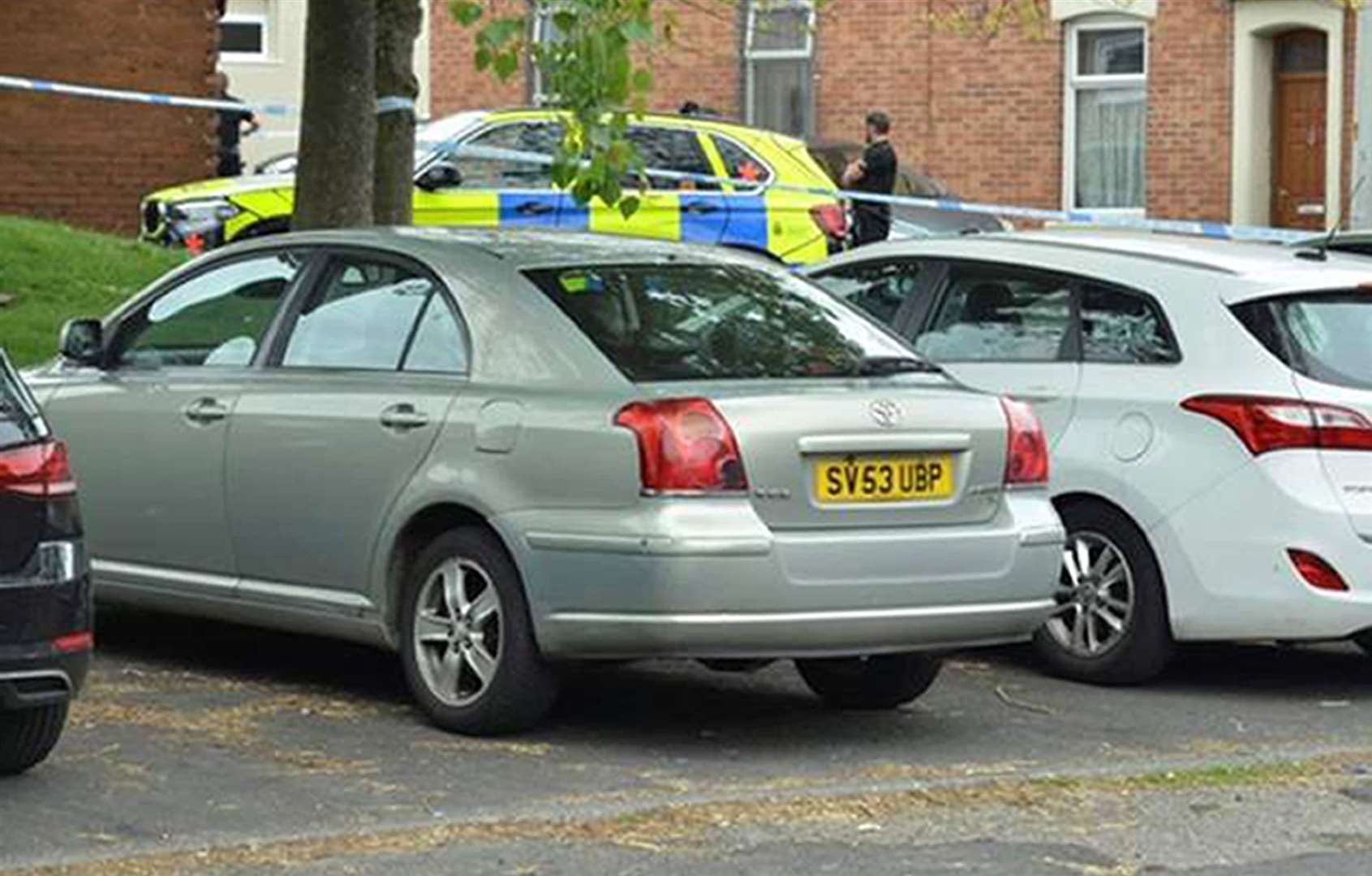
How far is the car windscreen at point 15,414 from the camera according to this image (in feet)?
25.6

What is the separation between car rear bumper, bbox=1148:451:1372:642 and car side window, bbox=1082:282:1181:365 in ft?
1.82

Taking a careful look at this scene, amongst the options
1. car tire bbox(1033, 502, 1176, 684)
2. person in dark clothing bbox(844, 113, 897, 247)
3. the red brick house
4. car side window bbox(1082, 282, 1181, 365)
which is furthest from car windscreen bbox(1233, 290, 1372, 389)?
the red brick house

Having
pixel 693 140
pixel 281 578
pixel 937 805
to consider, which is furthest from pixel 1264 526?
pixel 693 140

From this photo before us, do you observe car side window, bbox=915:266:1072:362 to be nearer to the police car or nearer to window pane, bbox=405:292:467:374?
window pane, bbox=405:292:467:374

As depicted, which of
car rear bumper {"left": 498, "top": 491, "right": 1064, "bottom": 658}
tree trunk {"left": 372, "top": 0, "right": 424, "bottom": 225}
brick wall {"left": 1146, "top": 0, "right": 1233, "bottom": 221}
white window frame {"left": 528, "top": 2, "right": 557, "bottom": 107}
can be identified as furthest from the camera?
brick wall {"left": 1146, "top": 0, "right": 1233, "bottom": 221}

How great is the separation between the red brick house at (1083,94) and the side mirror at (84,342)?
19344 millimetres

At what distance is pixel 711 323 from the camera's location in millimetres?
9312

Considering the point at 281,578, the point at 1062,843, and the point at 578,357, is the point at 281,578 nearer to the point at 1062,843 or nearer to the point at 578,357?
the point at 578,357

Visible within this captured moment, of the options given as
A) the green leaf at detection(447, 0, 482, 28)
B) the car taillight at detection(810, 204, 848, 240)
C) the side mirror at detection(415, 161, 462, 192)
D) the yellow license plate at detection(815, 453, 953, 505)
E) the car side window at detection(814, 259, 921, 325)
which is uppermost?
the green leaf at detection(447, 0, 482, 28)

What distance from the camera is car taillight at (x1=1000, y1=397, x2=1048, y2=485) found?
916 cm

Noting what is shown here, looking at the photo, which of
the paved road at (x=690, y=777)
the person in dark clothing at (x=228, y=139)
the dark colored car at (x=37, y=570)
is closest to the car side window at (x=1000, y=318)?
the paved road at (x=690, y=777)

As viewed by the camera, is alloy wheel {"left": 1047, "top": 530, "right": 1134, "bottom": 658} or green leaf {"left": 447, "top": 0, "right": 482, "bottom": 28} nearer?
alloy wheel {"left": 1047, "top": 530, "right": 1134, "bottom": 658}

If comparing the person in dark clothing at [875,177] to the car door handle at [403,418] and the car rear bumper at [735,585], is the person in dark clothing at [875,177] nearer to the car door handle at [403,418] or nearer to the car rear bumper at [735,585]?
the car door handle at [403,418]

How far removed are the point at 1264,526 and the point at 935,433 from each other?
1.58m
